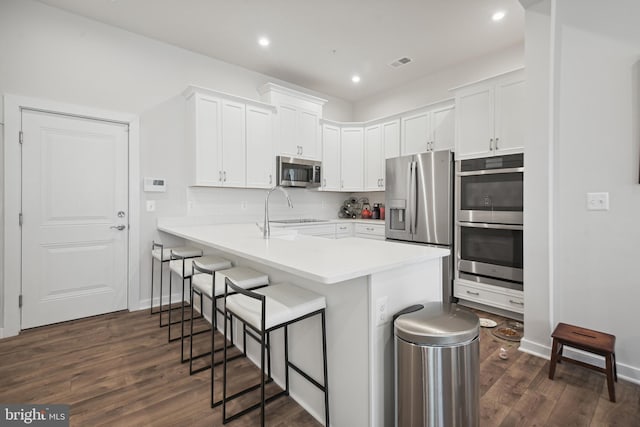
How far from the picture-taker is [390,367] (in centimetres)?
144

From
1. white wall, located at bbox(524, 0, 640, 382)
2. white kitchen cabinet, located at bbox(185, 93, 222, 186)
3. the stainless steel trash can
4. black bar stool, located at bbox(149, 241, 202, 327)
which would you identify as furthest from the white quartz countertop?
white kitchen cabinet, located at bbox(185, 93, 222, 186)

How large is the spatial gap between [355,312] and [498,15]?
324cm

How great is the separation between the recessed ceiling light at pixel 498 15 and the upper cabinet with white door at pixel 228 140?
266 cm

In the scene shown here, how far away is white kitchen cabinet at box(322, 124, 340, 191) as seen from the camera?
4.71 metres

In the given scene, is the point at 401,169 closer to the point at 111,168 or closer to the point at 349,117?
the point at 349,117

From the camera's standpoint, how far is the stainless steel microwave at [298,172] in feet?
13.7

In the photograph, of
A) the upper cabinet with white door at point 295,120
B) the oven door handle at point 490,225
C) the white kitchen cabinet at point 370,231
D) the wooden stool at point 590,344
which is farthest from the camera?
the white kitchen cabinet at point 370,231

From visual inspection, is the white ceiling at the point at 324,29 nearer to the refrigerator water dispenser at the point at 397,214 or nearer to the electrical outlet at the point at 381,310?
the refrigerator water dispenser at the point at 397,214

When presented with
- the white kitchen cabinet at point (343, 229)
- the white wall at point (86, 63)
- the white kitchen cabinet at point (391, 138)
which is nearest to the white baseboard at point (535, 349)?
the white kitchen cabinet at point (343, 229)

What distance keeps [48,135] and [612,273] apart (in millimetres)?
4778

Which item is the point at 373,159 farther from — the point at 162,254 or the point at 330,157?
the point at 162,254

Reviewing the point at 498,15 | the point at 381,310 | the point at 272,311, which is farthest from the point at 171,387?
the point at 498,15

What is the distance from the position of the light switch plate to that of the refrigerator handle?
173 centimetres

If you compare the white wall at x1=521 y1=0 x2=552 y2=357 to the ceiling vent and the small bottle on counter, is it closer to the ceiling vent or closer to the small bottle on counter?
the ceiling vent
